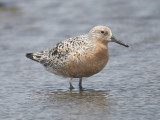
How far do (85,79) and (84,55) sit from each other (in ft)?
4.24

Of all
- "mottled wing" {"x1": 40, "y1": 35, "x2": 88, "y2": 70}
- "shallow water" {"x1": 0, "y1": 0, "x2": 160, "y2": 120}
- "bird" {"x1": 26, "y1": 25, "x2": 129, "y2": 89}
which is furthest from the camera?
"mottled wing" {"x1": 40, "y1": 35, "x2": 88, "y2": 70}

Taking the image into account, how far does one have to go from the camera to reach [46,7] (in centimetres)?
1755

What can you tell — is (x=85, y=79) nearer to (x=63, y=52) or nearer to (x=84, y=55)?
(x=63, y=52)

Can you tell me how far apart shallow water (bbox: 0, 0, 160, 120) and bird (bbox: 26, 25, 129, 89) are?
382 mm

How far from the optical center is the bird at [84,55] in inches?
343

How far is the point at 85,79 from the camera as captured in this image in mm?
9922

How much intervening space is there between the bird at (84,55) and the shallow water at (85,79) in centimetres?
38

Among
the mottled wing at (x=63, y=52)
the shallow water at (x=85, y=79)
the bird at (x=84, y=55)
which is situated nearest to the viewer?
the shallow water at (x=85, y=79)

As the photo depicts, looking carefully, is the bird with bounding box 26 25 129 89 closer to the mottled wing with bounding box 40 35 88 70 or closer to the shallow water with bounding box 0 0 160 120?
the mottled wing with bounding box 40 35 88 70

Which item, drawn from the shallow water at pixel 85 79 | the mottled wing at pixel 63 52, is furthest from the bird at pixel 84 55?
the shallow water at pixel 85 79

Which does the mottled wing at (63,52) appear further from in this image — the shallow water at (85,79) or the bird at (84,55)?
the shallow water at (85,79)

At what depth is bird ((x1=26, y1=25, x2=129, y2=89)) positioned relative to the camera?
343 inches

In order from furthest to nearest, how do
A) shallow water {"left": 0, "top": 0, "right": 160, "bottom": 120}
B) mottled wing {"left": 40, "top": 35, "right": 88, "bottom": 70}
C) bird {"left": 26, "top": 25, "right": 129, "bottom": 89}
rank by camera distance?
mottled wing {"left": 40, "top": 35, "right": 88, "bottom": 70}
bird {"left": 26, "top": 25, "right": 129, "bottom": 89}
shallow water {"left": 0, "top": 0, "right": 160, "bottom": 120}

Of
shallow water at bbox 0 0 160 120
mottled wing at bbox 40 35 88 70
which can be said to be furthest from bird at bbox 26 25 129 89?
shallow water at bbox 0 0 160 120
